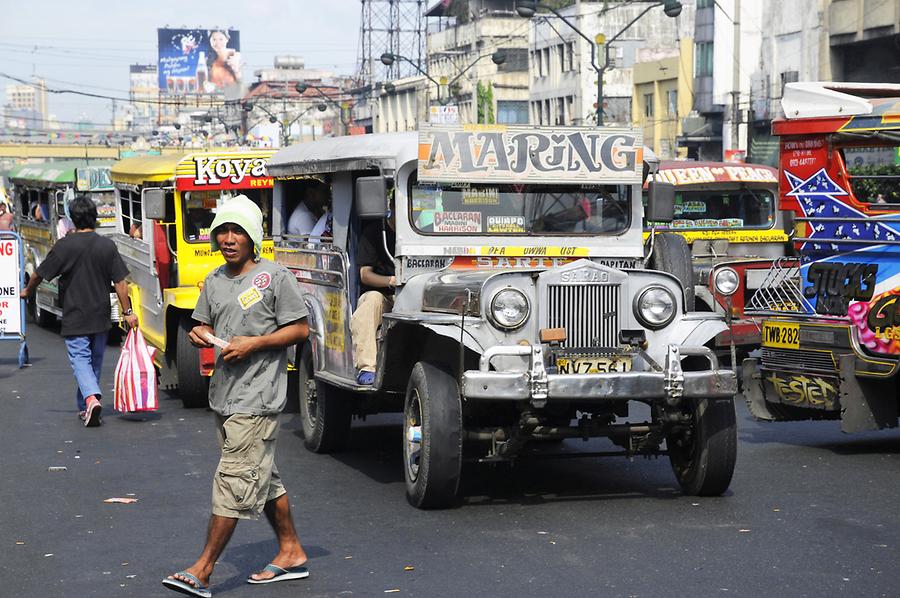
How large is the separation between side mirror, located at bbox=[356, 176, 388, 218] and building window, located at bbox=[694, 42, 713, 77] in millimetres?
51920

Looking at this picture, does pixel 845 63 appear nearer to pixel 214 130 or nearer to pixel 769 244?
pixel 769 244

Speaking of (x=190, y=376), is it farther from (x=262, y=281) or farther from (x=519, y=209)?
(x=262, y=281)

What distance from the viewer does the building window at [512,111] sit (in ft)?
290

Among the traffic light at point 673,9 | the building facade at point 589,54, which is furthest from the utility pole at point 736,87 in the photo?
the traffic light at point 673,9

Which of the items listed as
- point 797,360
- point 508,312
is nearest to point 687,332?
point 508,312

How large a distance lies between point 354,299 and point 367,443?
168 centimetres

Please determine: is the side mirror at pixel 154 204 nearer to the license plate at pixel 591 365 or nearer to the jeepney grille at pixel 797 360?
the jeepney grille at pixel 797 360

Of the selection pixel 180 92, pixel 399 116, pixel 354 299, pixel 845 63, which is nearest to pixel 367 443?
pixel 354 299

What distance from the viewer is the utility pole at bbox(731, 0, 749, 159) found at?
5666 cm

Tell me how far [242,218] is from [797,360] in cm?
544

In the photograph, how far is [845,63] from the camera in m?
49.6

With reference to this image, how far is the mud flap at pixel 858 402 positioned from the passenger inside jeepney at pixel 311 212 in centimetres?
389

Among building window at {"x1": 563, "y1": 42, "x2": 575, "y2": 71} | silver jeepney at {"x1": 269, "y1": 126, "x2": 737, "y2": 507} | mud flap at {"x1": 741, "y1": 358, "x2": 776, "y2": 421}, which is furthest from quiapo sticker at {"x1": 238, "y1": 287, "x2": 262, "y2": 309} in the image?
building window at {"x1": 563, "y1": 42, "x2": 575, "y2": 71}

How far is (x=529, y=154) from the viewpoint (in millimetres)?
9500
